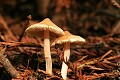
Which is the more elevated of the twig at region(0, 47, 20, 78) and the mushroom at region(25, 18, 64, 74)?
the mushroom at region(25, 18, 64, 74)

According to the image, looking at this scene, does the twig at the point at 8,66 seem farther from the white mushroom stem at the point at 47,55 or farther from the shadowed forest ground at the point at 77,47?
the white mushroom stem at the point at 47,55

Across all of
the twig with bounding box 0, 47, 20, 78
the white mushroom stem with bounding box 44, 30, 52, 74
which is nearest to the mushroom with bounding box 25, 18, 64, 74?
the white mushroom stem with bounding box 44, 30, 52, 74

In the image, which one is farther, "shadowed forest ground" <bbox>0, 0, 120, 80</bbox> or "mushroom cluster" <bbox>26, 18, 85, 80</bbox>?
"shadowed forest ground" <bbox>0, 0, 120, 80</bbox>

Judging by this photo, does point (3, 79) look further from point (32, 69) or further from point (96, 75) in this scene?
point (96, 75)

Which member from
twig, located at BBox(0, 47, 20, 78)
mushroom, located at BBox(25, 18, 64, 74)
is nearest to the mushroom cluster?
mushroom, located at BBox(25, 18, 64, 74)

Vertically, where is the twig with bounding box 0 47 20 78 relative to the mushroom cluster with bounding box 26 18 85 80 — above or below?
below

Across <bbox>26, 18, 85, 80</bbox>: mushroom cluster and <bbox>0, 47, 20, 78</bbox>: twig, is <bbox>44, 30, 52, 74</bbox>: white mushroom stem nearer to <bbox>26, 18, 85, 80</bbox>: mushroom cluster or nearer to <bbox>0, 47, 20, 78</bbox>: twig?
<bbox>26, 18, 85, 80</bbox>: mushroom cluster

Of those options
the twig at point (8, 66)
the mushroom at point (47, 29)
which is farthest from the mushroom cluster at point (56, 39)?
the twig at point (8, 66)

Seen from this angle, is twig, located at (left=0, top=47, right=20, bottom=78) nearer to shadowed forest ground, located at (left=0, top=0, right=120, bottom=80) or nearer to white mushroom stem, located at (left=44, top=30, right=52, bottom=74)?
shadowed forest ground, located at (left=0, top=0, right=120, bottom=80)

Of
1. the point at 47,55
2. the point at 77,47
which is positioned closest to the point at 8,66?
the point at 47,55
